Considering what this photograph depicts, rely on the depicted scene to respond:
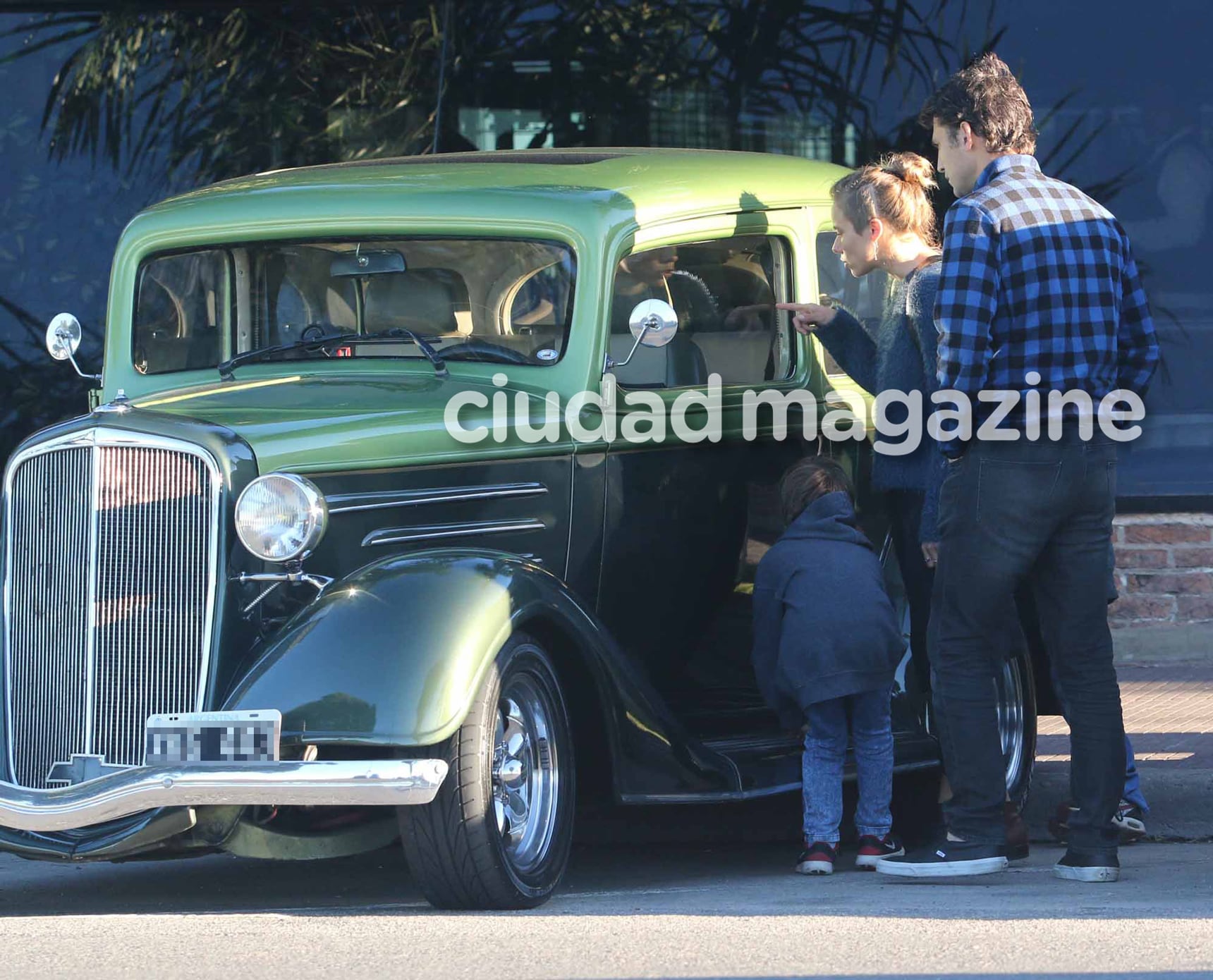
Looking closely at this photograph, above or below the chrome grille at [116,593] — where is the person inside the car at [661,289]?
above

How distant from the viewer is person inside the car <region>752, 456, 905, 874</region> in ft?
17.1

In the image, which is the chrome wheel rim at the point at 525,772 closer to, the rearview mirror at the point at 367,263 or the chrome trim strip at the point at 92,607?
the chrome trim strip at the point at 92,607

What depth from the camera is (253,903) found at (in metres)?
4.92

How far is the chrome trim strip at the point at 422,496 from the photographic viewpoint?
4.71 metres

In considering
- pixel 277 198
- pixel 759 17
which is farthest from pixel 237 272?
pixel 759 17

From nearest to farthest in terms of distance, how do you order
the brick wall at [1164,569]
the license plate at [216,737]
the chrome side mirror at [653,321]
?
the license plate at [216,737] → the chrome side mirror at [653,321] → the brick wall at [1164,569]

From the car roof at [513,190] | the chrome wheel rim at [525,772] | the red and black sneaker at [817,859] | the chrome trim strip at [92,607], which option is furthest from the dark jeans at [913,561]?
the chrome trim strip at [92,607]

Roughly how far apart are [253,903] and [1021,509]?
85.2 inches

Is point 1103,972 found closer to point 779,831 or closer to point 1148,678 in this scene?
point 779,831

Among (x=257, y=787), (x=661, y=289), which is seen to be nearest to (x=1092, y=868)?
(x=661, y=289)

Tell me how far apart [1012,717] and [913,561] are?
902mm

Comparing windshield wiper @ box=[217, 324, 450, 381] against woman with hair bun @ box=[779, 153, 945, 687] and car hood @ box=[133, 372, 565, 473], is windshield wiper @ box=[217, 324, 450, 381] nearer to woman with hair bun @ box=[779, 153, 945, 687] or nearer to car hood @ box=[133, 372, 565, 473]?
car hood @ box=[133, 372, 565, 473]

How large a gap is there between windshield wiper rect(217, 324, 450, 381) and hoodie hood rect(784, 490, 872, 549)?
3.65 feet

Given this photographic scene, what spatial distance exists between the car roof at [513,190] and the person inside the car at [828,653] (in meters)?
0.89
